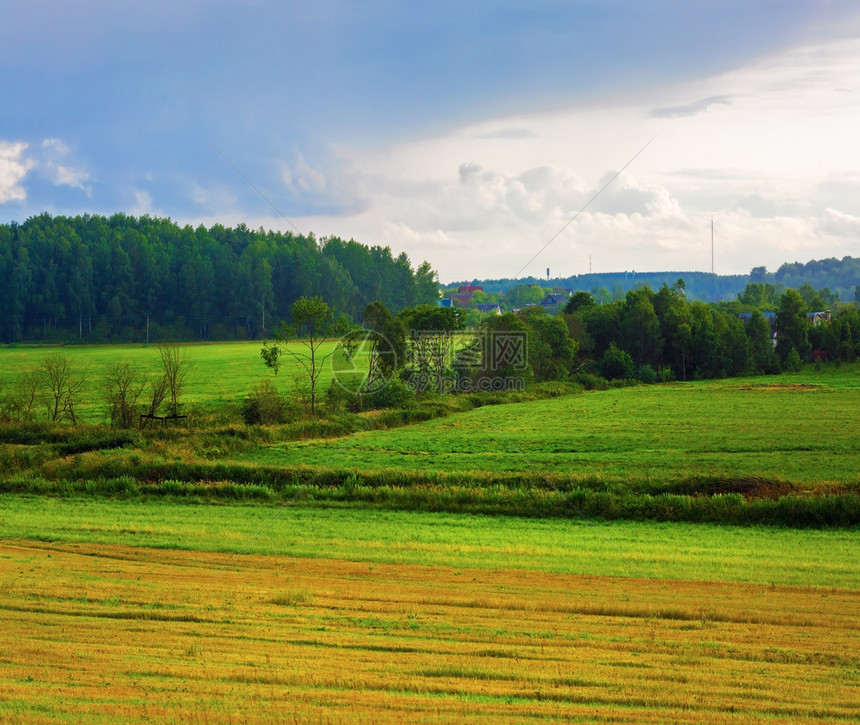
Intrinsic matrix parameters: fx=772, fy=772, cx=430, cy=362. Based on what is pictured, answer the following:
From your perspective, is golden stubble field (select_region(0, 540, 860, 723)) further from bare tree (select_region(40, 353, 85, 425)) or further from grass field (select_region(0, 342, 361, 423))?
grass field (select_region(0, 342, 361, 423))

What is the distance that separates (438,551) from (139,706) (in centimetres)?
1166

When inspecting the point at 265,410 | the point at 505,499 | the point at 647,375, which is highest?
the point at 647,375

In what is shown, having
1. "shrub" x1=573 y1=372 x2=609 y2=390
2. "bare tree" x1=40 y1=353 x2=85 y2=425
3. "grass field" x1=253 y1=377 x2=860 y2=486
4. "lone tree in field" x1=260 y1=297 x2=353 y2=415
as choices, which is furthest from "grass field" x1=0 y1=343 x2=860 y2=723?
"shrub" x1=573 y1=372 x2=609 y2=390

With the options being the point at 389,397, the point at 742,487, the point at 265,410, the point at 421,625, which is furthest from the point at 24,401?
the point at 421,625

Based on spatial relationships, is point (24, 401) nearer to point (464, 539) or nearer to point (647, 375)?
point (464, 539)

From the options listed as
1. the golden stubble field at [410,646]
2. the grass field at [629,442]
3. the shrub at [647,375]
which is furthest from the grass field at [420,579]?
the shrub at [647,375]

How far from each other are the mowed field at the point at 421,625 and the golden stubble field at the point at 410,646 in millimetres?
48

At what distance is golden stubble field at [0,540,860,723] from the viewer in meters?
9.83

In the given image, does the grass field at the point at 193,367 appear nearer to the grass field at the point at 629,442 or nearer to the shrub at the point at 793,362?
the grass field at the point at 629,442

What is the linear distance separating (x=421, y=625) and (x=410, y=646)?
133 centimetres

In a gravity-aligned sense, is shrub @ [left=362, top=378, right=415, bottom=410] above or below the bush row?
above

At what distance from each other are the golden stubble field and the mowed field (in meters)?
0.05

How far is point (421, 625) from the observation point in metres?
13.6

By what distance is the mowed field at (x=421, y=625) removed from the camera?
9969 mm
